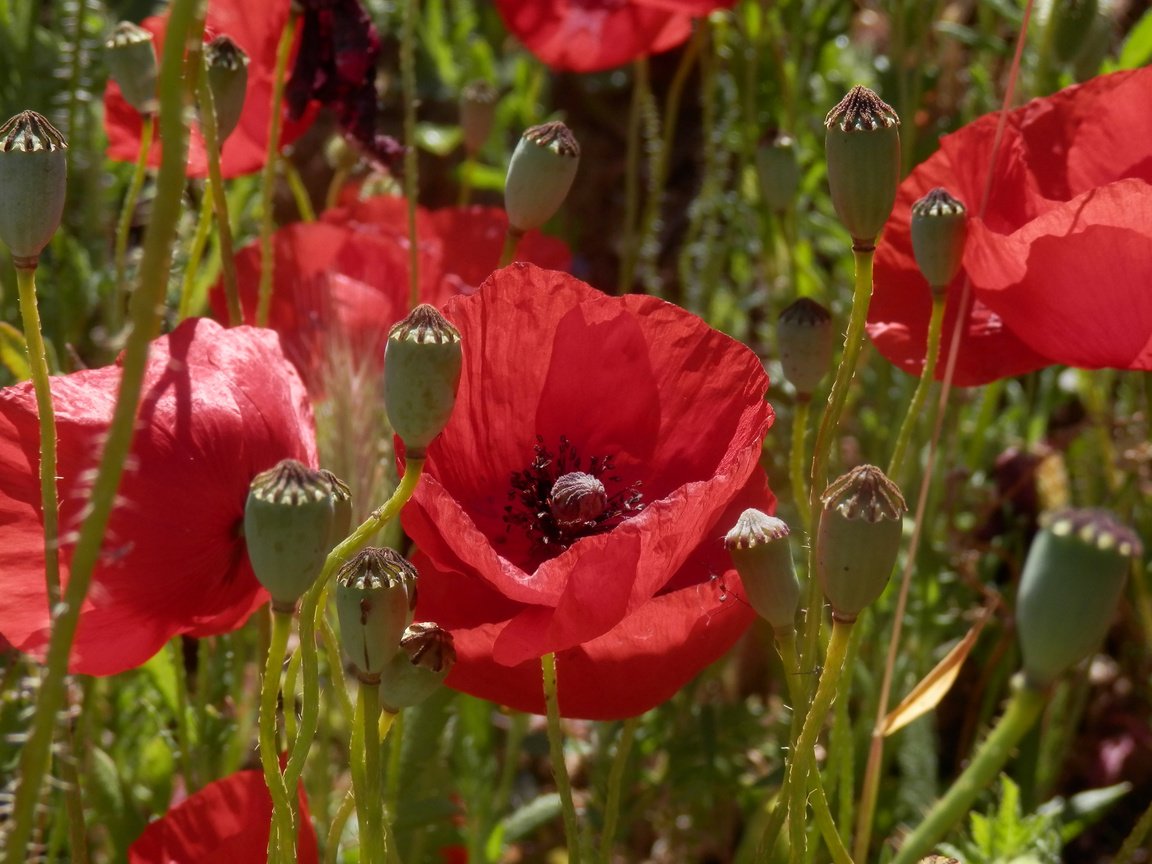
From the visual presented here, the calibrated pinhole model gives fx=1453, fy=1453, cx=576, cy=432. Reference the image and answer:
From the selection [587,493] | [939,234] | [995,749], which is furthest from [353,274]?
[995,749]

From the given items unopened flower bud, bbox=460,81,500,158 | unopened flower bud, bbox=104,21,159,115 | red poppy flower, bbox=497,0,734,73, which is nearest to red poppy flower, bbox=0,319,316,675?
unopened flower bud, bbox=104,21,159,115

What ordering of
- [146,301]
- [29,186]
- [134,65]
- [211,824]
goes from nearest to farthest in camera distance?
[146,301] < [29,186] < [211,824] < [134,65]

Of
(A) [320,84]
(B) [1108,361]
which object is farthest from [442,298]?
(B) [1108,361]

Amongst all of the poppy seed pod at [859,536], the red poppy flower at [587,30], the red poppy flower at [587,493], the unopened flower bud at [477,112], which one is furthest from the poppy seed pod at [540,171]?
the red poppy flower at [587,30]

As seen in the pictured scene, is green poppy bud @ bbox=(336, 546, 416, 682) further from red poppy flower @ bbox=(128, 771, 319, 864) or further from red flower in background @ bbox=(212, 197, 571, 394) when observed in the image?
red flower in background @ bbox=(212, 197, 571, 394)

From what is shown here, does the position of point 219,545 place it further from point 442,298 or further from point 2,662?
point 2,662

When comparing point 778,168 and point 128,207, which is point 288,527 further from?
point 778,168
